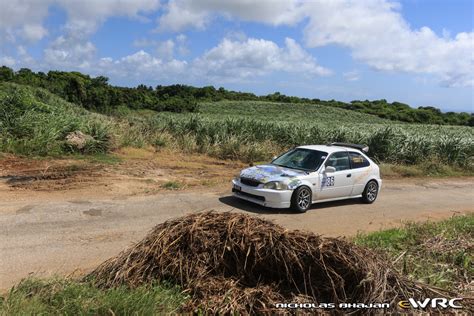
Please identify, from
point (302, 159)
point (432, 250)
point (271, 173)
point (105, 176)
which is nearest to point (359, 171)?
point (302, 159)

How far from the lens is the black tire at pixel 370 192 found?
1206 centimetres

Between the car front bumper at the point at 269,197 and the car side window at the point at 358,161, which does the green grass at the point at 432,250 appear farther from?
the car side window at the point at 358,161

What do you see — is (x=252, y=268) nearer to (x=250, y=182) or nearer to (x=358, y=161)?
(x=250, y=182)

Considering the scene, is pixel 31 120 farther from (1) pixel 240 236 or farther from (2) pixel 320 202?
(1) pixel 240 236

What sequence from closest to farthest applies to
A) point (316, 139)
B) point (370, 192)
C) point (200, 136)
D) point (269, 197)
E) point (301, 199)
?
point (269, 197), point (301, 199), point (370, 192), point (200, 136), point (316, 139)

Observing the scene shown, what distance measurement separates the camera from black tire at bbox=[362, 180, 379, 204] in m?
12.1

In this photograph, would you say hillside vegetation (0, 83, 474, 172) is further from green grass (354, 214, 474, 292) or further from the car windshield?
green grass (354, 214, 474, 292)

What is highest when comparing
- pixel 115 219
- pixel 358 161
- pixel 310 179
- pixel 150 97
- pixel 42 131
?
pixel 150 97

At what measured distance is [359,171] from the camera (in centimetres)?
1184

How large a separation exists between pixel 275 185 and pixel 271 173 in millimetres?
498

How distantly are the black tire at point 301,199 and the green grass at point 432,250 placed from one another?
2503mm

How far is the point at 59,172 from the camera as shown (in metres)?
12.9

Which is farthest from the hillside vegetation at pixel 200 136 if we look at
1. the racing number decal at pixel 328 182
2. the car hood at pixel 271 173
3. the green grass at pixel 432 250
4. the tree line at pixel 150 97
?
the tree line at pixel 150 97

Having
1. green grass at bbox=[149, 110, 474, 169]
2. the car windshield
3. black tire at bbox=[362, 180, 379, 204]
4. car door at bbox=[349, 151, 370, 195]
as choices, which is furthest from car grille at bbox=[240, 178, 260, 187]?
green grass at bbox=[149, 110, 474, 169]
